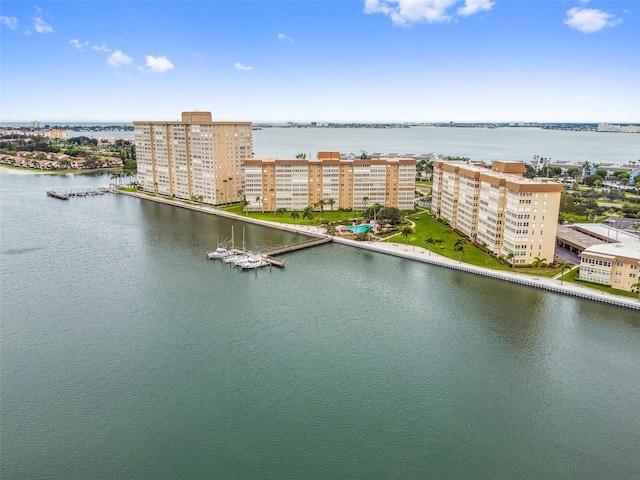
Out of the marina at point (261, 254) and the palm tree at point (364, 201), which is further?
the palm tree at point (364, 201)

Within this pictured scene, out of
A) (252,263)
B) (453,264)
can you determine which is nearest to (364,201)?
(453,264)

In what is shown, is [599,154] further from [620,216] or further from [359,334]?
[359,334]

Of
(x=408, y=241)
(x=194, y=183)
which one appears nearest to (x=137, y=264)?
(x=408, y=241)

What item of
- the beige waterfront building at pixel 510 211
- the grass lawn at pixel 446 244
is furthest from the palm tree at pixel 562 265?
the beige waterfront building at pixel 510 211

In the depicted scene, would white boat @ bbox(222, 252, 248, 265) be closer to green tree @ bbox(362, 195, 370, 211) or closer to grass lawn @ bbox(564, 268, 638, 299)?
green tree @ bbox(362, 195, 370, 211)

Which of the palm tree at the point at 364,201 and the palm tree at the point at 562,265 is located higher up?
the palm tree at the point at 364,201

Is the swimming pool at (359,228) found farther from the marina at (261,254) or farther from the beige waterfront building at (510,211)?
the beige waterfront building at (510,211)

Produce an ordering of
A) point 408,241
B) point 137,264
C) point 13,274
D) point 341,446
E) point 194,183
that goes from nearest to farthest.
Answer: point 341,446 < point 13,274 < point 137,264 < point 408,241 < point 194,183
